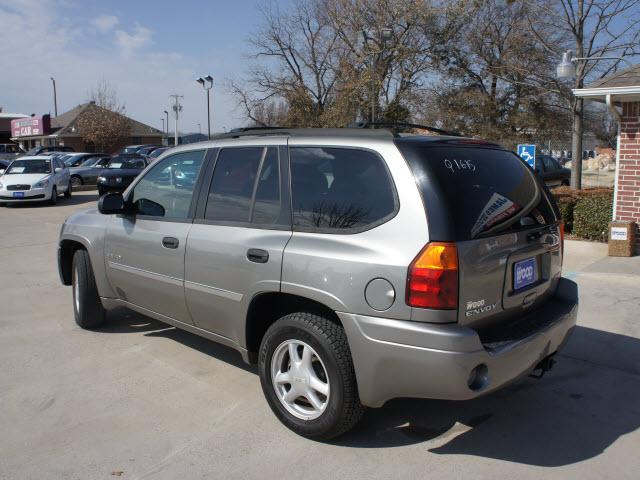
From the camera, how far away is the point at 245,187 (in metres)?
3.88

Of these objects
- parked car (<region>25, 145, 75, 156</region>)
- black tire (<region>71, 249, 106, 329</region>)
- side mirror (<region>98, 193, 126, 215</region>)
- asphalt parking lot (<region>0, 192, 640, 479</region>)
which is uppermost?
parked car (<region>25, 145, 75, 156</region>)

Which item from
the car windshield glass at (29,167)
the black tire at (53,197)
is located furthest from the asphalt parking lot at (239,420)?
the car windshield glass at (29,167)

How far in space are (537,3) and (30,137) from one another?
1889 inches

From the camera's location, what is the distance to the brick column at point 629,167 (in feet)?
30.4

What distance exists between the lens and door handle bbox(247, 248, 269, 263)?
353 cm

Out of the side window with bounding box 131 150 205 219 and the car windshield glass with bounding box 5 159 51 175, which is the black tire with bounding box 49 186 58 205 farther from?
the side window with bounding box 131 150 205 219

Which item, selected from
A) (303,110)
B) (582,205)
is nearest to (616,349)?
(582,205)

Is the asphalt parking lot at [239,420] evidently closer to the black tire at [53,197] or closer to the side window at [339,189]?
the side window at [339,189]

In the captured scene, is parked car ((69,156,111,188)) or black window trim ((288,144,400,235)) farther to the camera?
parked car ((69,156,111,188))

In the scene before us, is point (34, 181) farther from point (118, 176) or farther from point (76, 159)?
point (76, 159)

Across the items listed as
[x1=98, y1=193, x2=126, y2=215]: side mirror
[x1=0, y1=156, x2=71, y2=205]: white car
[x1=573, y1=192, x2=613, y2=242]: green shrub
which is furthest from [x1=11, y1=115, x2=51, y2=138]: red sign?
[x1=98, y1=193, x2=126, y2=215]: side mirror

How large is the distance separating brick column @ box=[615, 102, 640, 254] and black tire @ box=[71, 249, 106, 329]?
8070 millimetres

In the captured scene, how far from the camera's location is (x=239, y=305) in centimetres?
373

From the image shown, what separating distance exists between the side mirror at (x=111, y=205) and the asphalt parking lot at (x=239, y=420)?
4.04ft
